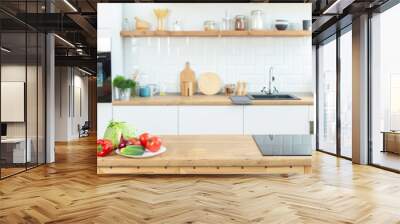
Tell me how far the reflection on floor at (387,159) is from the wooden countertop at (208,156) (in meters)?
4.54

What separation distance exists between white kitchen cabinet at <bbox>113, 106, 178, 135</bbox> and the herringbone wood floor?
0.68 metres

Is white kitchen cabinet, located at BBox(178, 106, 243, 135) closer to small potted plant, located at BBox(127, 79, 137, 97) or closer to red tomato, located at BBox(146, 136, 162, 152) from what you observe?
small potted plant, located at BBox(127, 79, 137, 97)

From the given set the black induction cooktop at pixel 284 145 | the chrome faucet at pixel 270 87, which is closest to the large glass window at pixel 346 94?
the chrome faucet at pixel 270 87

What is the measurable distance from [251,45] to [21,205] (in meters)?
2.42

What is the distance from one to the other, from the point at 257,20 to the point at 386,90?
3.80m

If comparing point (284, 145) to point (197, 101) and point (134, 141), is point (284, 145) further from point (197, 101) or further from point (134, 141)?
point (197, 101)

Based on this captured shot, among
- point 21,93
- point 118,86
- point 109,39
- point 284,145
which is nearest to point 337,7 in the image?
point 109,39

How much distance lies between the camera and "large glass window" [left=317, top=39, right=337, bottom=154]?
7430 mm

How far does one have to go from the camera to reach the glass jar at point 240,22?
2469 mm

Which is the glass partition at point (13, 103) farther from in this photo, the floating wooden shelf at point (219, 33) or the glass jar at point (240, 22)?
the glass jar at point (240, 22)

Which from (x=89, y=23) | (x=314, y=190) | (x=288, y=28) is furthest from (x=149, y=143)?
(x=89, y=23)

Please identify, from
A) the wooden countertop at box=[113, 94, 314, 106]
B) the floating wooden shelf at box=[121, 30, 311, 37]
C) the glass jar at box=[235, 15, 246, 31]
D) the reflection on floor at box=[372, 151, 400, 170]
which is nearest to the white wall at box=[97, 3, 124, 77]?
the floating wooden shelf at box=[121, 30, 311, 37]

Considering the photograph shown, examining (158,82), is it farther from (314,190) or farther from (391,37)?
(391,37)

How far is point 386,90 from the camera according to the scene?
5.44 metres
